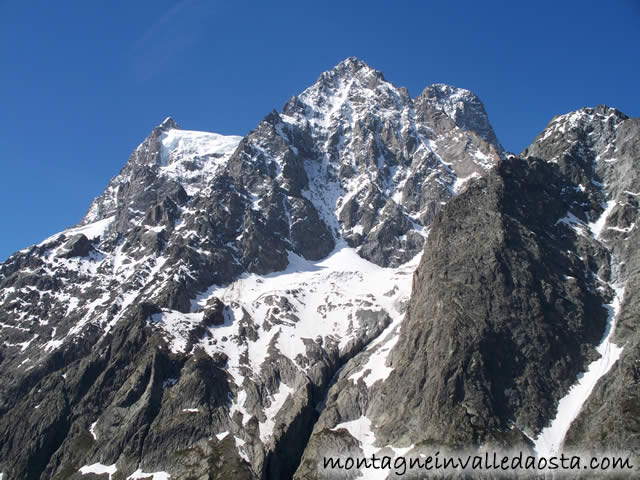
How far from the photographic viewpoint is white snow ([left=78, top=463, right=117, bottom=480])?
134625mm

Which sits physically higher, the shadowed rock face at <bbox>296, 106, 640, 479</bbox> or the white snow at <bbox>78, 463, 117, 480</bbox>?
the shadowed rock face at <bbox>296, 106, 640, 479</bbox>

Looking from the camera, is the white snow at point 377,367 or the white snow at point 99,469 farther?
the white snow at point 377,367

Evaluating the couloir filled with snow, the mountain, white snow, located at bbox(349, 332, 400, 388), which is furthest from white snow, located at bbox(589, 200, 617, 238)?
white snow, located at bbox(349, 332, 400, 388)

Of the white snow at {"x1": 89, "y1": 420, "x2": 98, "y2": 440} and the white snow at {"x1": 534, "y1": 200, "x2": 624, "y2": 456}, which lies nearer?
the white snow at {"x1": 534, "y1": 200, "x2": 624, "y2": 456}

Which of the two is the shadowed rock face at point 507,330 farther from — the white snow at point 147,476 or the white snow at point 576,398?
the white snow at point 147,476

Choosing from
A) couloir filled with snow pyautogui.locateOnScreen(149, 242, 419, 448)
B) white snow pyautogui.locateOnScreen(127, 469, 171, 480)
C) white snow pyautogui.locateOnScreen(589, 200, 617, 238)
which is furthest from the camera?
white snow pyautogui.locateOnScreen(589, 200, 617, 238)

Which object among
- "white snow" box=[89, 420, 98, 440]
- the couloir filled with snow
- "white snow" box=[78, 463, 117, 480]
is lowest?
"white snow" box=[78, 463, 117, 480]

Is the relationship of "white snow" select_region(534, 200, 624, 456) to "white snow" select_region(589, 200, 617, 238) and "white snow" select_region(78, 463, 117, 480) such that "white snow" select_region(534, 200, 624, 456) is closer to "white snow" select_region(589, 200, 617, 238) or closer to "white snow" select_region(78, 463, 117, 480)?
"white snow" select_region(589, 200, 617, 238)

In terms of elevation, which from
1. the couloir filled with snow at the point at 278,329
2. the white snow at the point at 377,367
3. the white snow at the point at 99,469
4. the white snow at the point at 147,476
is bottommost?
the white snow at the point at 147,476

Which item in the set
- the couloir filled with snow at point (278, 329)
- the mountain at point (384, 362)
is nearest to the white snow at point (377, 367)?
the couloir filled with snow at point (278, 329)

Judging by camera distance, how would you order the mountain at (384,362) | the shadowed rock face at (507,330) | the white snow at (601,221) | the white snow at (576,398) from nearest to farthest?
the white snow at (576,398), the shadowed rock face at (507,330), the mountain at (384,362), the white snow at (601,221)

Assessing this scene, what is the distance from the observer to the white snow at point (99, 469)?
13462cm

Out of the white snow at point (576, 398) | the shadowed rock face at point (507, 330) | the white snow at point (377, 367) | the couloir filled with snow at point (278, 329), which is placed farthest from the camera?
the couloir filled with snow at point (278, 329)

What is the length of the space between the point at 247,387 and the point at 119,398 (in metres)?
35.8
